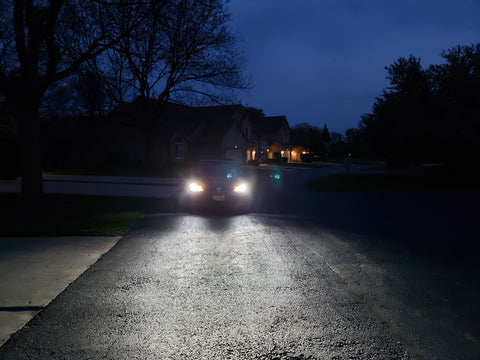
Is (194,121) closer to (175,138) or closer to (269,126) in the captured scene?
(175,138)

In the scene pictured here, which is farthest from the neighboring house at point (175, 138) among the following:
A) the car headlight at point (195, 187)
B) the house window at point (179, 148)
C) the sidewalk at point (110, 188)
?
the car headlight at point (195, 187)

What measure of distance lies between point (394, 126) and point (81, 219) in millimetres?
19290

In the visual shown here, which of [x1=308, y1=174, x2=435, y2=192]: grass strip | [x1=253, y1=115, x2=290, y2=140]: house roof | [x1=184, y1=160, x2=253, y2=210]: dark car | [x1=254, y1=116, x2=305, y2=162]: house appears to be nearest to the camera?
→ [x1=184, y1=160, x2=253, y2=210]: dark car

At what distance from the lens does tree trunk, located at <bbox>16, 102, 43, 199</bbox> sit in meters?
13.4

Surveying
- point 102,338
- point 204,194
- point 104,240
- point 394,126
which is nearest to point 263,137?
point 394,126

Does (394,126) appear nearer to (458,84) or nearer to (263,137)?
(458,84)

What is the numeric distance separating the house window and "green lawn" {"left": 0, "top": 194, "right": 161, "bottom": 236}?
25.0 meters

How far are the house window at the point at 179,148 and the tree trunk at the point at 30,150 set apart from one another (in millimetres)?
26703

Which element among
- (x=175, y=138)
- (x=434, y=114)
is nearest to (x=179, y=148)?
(x=175, y=138)

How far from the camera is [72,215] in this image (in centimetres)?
1109

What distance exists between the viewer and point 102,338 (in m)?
3.68

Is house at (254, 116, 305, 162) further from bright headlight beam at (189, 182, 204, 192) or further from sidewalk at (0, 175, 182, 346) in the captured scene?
sidewalk at (0, 175, 182, 346)

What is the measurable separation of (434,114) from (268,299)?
69.4 feet

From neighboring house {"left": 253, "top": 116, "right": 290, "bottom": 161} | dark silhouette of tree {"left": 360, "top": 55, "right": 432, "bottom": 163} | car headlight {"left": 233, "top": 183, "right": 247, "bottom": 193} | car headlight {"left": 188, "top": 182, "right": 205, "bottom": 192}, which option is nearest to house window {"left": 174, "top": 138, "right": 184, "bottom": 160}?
neighboring house {"left": 253, "top": 116, "right": 290, "bottom": 161}
